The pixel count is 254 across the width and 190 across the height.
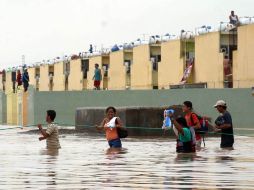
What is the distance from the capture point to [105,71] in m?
67.2

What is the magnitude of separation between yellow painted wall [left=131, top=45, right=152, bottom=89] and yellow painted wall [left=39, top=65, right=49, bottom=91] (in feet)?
77.9

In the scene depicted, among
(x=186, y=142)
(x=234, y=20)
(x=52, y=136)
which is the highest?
(x=234, y=20)

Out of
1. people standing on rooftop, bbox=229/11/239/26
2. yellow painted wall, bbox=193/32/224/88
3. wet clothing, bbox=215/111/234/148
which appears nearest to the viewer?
wet clothing, bbox=215/111/234/148

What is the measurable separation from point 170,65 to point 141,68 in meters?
6.73

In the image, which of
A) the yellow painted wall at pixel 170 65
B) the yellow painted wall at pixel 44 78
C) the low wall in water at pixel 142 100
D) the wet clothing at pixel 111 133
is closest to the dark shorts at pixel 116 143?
the wet clothing at pixel 111 133

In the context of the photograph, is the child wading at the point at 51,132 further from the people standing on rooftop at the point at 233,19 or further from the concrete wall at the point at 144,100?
the people standing on rooftop at the point at 233,19

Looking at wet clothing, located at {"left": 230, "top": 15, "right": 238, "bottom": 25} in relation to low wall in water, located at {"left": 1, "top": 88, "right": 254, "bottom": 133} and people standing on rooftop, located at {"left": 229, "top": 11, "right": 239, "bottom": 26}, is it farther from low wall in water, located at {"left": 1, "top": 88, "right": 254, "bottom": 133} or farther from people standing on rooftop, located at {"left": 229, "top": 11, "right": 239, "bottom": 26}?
low wall in water, located at {"left": 1, "top": 88, "right": 254, "bottom": 133}

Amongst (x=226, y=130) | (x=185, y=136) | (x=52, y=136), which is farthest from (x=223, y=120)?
(x=52, y=136)

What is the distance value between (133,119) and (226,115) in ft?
37.9

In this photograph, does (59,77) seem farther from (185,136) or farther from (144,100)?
(185,136)

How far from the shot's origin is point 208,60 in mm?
45844

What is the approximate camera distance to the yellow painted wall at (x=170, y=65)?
167ft

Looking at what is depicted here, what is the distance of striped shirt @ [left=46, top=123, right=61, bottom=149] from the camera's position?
54.0ft

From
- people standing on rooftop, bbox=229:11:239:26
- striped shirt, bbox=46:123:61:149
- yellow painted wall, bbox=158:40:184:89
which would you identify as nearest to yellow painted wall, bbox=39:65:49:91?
yellow painted wall, bbox=158:40:184:89
